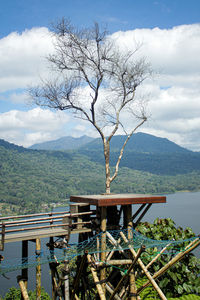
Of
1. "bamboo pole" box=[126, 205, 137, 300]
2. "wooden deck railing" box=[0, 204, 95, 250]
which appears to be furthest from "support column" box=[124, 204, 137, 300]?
"wooden deck railing" box=[0, 204, 95, 250]

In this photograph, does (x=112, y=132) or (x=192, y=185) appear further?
(x=192, y=185)

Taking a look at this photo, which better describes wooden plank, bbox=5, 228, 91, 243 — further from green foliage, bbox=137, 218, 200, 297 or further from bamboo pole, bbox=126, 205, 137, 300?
green foliage, bbox=137, 218, 200, 297

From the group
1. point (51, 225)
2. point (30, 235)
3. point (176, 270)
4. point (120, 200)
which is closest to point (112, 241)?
point (120, 200)

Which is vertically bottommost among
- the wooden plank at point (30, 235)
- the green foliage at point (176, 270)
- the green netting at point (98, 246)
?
the green foliage at point (176, 270)

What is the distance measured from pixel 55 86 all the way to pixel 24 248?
6.53 metres

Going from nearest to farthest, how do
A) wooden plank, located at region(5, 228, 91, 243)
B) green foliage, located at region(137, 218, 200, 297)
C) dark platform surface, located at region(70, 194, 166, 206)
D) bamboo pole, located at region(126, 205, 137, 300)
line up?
wooden plank, located at region(5, 228, 91, 243)
dark platform surface, located at region(70, 194, 166, 206)
bamboo pole, located at region(126, 205, 137, 300)
green foliage, located at region(137, 218, 200, 297)

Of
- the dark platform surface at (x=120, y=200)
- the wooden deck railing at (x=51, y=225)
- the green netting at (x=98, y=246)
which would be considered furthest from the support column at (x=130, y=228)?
the wooden deck railing at (x=51, y=225)

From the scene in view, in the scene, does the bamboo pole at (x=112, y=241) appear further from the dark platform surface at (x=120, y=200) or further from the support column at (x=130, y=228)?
the dark platform surface at (x=120, y=200)

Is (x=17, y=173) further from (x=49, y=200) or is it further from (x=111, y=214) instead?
(x=111, y=214)

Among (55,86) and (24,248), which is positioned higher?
(55,86)

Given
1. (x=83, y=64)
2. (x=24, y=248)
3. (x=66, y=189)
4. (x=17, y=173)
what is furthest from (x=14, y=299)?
(x=17, y=173)

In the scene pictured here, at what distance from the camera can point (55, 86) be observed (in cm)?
1270

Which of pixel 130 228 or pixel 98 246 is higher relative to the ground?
pixel 130 228

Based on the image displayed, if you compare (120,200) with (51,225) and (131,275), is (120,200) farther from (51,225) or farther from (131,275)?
(131,275)
